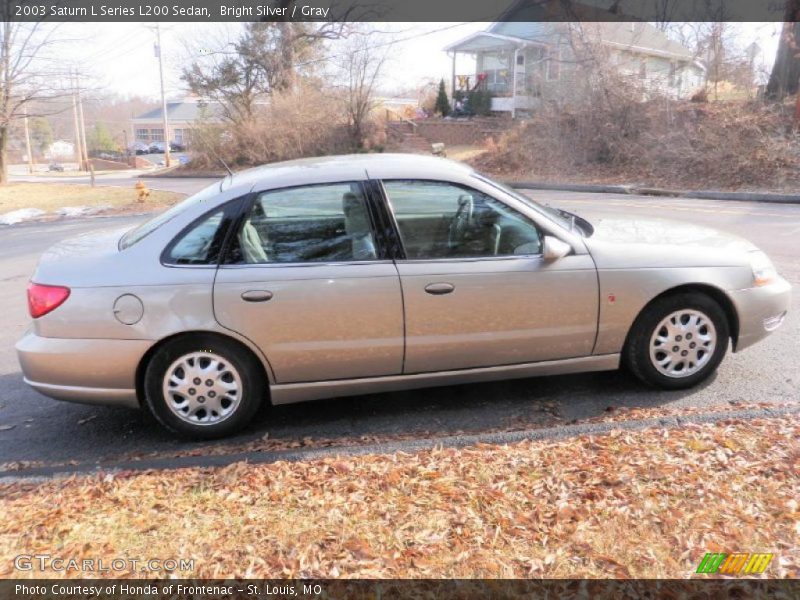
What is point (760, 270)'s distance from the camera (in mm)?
4355

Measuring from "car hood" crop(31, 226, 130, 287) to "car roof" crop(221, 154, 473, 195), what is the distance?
868mm

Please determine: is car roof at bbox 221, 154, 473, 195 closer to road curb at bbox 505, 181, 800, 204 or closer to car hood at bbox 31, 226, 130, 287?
car hood at bbox 31, 226, 130, 287

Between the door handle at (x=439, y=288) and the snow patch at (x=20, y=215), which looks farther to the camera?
the snow patch at (x=20, y=215)

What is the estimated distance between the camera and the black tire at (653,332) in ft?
13.7

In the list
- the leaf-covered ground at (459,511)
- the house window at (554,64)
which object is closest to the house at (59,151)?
the house window at (554,64)

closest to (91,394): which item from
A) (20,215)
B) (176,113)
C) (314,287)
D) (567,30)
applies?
(314,287)

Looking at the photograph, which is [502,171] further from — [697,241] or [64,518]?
[64,518]

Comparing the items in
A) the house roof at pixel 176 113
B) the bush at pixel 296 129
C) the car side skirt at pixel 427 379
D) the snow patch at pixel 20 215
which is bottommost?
the car side skirt at pixel 427 379

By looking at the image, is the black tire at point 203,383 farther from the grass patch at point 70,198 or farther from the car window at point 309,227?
the grass patch at point 70,198

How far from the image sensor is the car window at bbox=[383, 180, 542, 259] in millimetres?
4062

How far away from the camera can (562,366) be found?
4223 millimetres

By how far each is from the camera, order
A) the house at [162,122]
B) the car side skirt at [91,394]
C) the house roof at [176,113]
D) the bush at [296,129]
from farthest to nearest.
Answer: the house at [162,122] → the house roof at [176,113] → the bush at [296,129] → the car side skirt at [91,394]

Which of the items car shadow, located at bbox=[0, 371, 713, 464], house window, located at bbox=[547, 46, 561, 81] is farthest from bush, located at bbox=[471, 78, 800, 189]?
car shadow, located at bbox=[0, 371, 713, 464]

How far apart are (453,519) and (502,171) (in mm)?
22469
